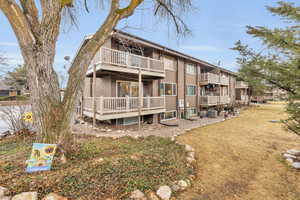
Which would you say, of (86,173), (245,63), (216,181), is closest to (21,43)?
(86,173)

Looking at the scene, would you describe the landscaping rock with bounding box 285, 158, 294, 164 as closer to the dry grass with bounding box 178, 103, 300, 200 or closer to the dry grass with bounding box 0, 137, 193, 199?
the dry grass with bounding box 178, 103, 300, 200

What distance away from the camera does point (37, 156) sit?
280cm

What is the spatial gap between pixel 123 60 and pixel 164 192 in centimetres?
695

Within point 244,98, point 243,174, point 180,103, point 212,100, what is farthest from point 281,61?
point 244,98

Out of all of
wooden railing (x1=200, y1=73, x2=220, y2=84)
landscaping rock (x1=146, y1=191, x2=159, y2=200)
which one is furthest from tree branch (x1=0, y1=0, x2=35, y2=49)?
wooden railing (x1=200, y1=73, x2=220, y2=84)

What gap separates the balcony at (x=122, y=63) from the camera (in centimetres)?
695

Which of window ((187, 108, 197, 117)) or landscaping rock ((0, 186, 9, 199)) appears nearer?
landscaping rock ((0, 186, 9, 199))

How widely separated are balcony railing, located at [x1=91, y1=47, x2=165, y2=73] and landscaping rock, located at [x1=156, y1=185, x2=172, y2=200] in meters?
6.32

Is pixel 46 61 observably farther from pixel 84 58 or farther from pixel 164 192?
pixel 164 192

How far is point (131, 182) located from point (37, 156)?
7.06 ft

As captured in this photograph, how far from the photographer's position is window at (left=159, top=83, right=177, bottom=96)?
11777 mm

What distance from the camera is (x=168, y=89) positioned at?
12352mm

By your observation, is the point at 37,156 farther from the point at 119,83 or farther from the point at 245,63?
the point at 119,83

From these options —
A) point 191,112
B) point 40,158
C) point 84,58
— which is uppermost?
point 84,58
